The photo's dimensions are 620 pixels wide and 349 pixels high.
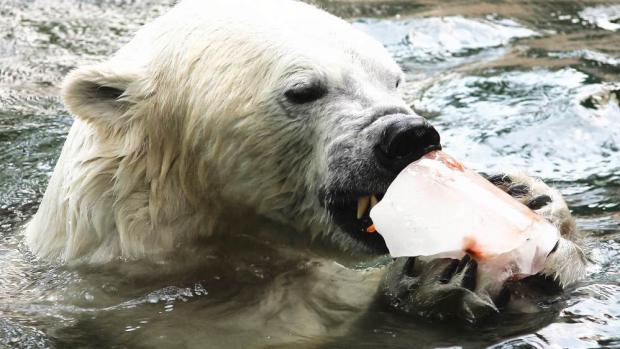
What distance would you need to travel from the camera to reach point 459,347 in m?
3.16

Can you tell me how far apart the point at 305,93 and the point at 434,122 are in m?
2.58

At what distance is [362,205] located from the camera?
3.42m

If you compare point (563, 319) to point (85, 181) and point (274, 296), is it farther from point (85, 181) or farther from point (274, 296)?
point (85, 181)

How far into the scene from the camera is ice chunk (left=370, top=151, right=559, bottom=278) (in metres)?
3.09

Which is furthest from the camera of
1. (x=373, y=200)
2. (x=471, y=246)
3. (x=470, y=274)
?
(x=373, y=200)

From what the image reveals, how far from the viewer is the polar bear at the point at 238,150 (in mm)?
3453

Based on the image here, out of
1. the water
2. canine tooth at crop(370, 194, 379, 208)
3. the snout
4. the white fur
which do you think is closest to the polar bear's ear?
the white fur

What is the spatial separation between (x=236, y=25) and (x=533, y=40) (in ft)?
14.4

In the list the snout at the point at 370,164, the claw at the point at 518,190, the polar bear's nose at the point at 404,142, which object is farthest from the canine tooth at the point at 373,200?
the claw at the point at 518,190

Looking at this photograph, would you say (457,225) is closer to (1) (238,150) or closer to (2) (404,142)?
(2) (404,142)

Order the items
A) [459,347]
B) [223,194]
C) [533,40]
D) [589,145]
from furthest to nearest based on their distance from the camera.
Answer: [533,40]
[589,145]
[223,194]
[459,347]

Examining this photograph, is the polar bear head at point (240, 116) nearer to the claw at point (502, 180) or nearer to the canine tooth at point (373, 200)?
the canine tooth at point (373, 200)

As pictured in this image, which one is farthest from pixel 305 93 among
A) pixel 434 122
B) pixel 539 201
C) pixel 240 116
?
pixel 434 122

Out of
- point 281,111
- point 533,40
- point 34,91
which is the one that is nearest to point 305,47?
point 281,111
